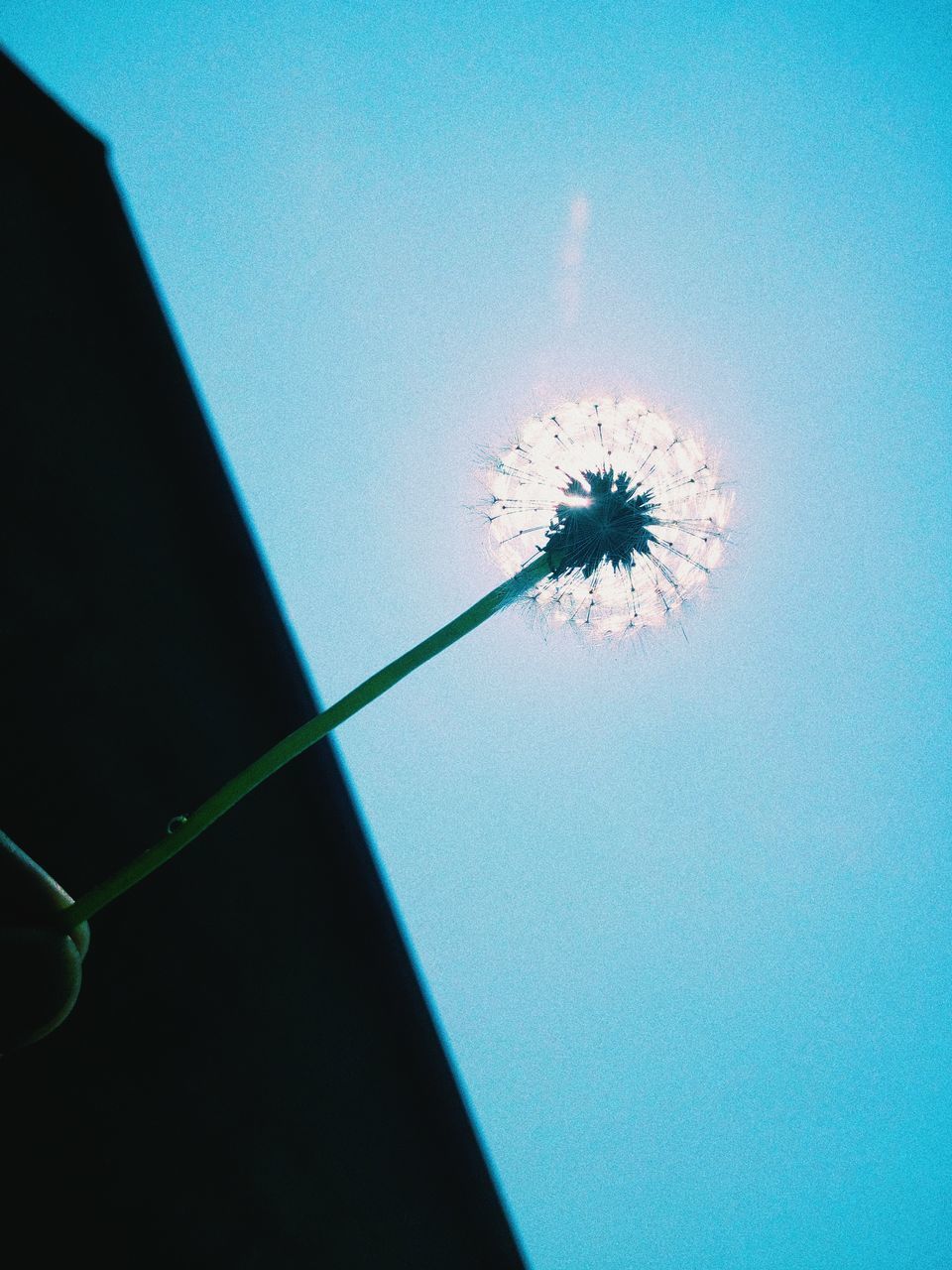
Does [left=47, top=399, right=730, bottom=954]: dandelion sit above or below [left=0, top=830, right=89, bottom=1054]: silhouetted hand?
above

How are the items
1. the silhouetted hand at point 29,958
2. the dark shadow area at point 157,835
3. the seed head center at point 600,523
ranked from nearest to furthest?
the silhouetted hand at point 29,958, the dark shadow area at point 157,835, the seed head center at point 600,523

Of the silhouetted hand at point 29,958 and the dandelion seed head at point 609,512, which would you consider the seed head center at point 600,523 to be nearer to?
the dandelion seed head at point 609,512

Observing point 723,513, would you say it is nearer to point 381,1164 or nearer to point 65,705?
point 65,705

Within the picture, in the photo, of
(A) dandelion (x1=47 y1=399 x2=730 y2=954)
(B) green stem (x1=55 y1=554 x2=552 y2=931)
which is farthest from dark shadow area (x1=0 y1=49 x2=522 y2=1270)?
(A) dandelion (x1=47 y1=399 x2=730 y2=954)

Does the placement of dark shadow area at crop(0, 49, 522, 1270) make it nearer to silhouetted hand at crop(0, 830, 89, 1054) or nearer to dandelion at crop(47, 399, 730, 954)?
silhouetted hand at crop(0, 830, 89, 1054)

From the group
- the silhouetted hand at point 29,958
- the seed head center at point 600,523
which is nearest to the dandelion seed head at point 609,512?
the seed head center at point 600,523
